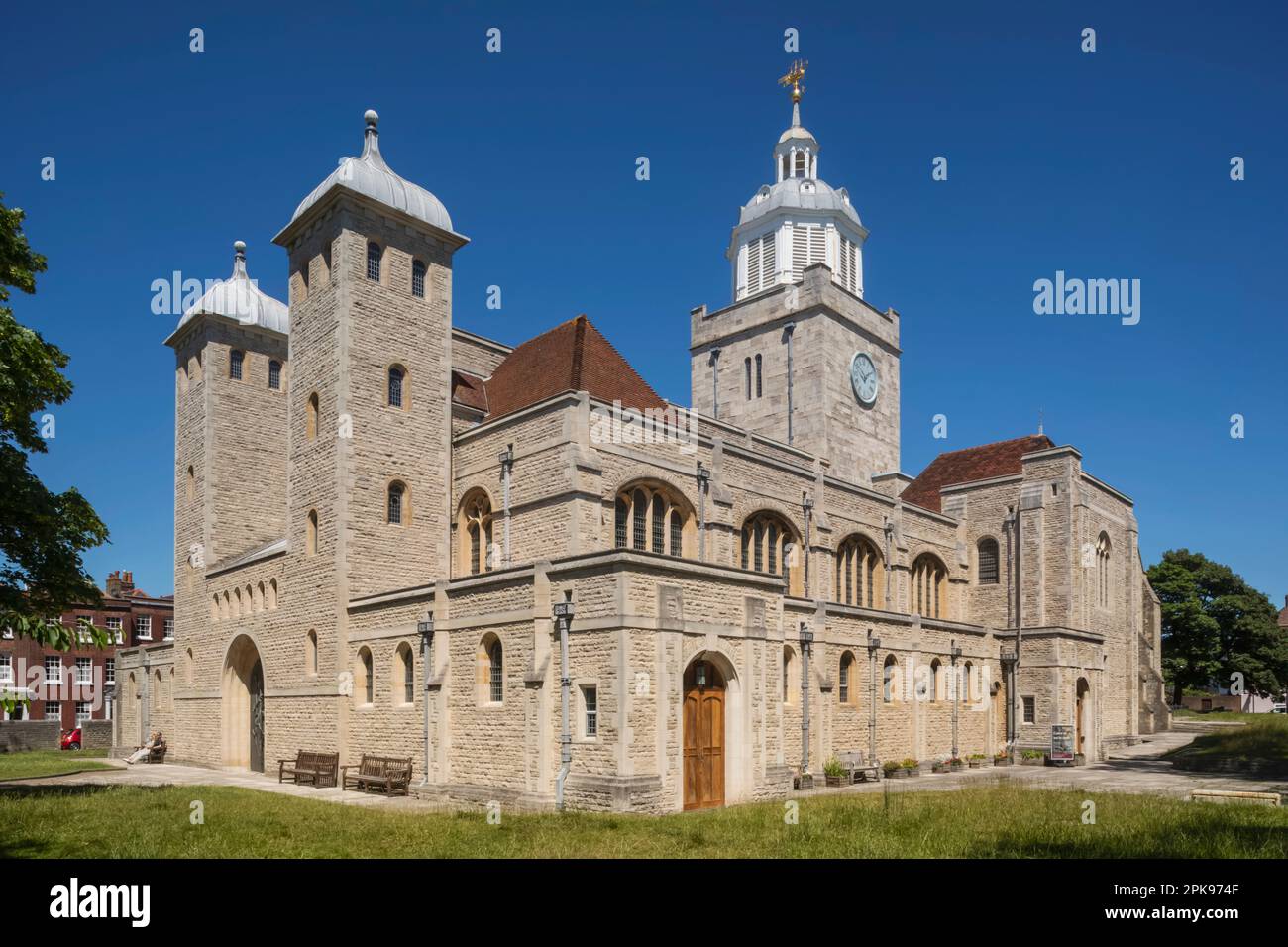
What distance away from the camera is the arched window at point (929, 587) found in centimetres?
3984

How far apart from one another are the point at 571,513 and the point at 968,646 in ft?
60.3

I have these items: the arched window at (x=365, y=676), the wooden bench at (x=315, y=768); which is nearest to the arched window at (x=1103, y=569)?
the arched window at (x=365, y=676)

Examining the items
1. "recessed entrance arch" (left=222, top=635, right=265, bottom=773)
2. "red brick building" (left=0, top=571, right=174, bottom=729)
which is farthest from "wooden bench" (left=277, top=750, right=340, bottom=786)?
"red brick building" (left=0, top=571, right=174, bottom=729)

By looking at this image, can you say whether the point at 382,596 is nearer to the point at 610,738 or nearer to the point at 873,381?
the point at 610,738

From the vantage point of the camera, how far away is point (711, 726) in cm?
2056

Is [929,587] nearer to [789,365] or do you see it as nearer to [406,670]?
[789,365]

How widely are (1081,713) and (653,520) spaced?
21.5 metres

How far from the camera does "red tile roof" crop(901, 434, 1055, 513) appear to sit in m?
43.1

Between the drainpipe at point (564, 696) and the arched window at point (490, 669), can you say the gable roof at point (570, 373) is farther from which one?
the drainpipe at point (564, 696)

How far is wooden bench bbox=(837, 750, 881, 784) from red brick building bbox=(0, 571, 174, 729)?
39.7 meters

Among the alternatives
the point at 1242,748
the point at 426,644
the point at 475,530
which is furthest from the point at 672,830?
the point at 1242,748

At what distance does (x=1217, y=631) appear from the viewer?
61000mm

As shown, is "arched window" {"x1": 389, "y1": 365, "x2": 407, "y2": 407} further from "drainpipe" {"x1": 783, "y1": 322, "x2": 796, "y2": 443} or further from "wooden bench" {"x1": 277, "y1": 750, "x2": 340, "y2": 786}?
"drainpipe" {"x1": 783, "y1": 322, "x2": 796, "y2": 443}
